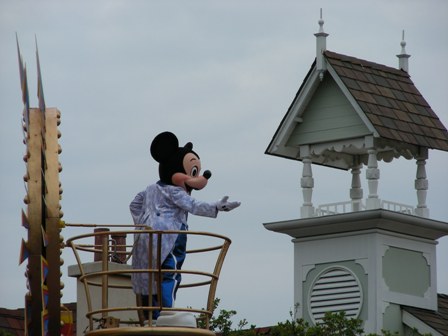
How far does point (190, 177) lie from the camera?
1151cm

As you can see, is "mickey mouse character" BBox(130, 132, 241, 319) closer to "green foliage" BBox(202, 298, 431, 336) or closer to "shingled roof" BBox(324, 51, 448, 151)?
"green foliage" BBox(202, 298, 431, 336)

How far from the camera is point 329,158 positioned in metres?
31.5

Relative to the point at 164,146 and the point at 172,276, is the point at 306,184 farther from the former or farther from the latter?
the point at 172,276

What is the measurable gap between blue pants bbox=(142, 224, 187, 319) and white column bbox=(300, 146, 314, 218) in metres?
19.5

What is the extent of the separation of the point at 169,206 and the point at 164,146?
48 cm

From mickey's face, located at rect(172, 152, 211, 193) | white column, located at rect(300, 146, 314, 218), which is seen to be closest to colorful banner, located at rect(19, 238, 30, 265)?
mickey's face, located at rect(172, 152, 211, 193)

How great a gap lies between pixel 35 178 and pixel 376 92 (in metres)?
22.4

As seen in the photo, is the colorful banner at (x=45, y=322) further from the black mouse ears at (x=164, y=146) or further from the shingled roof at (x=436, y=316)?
the shingled roof at (x=436, y=316)

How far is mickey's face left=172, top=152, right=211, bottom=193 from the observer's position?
1148cm

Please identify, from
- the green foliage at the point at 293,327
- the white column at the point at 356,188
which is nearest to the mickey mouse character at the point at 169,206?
the green foliage at the point at 293,327

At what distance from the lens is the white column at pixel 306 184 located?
30.5m

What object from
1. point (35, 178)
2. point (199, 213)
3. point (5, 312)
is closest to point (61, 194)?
point (35, 178)

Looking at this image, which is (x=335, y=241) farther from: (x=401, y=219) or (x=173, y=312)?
(x=173, y=312)

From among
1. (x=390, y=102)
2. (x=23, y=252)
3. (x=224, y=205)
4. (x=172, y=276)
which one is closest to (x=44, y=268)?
(x=23, y=252)
